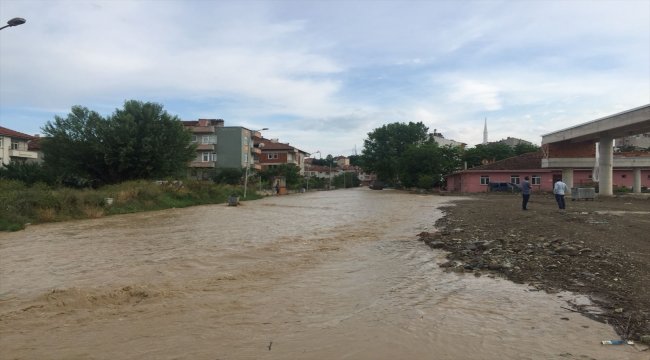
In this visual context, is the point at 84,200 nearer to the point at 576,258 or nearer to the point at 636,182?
the point at 576,258

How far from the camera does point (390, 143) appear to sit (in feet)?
263

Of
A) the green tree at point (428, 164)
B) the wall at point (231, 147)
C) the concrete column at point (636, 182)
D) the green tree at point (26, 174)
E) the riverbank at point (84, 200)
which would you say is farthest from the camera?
the wall at point (231, 147)

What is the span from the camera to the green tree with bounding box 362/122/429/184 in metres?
79.2

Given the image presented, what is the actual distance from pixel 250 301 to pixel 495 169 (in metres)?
49.0

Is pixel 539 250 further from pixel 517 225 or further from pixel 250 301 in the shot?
pixel 250 301

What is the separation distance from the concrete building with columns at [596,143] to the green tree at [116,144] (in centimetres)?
3013

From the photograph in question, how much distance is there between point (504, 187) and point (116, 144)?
124 ft

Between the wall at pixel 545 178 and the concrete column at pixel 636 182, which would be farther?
the wall at pixel 545 178

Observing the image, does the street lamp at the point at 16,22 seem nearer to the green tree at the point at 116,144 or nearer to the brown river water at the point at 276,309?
the brown river water at the point at 276,309

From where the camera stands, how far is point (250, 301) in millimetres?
7410

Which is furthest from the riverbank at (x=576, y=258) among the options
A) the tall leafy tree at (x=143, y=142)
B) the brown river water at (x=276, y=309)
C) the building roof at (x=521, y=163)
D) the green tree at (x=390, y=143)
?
the green tree at (x=390, y=143)

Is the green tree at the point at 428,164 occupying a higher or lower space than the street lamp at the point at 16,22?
lower

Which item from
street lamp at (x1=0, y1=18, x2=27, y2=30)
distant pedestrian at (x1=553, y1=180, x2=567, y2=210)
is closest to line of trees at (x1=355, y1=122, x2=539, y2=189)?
distant pedestrian at (x1=553, y1=180, x2=567, y2=210)

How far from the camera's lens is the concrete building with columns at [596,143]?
2803 cm
